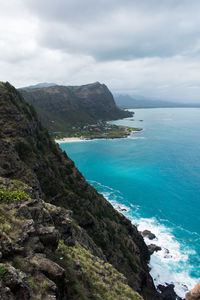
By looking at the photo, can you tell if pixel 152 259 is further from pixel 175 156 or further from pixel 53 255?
pixel 175 156

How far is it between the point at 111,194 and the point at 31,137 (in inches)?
2370

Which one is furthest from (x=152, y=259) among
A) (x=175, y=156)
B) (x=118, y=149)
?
(x=118, y=149)

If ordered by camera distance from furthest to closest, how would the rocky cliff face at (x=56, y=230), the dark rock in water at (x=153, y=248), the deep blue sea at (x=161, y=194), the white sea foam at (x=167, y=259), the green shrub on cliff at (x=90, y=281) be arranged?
the dark rock in water at (x=153, y=248), the deep blue sea at (x=161, y=194), the white sea foam at (x=167, y=259), the green shrub on cliff at (x=90, y=281), the rocky cliff face at (x=56, y=230)

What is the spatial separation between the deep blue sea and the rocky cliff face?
1015cm

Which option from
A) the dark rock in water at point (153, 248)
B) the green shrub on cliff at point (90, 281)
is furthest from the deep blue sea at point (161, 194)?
the green shrub on cliff at point (90, 281)

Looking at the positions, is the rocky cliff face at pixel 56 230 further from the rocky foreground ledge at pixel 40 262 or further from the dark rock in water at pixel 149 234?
the dark rock in water at pixel 149 234

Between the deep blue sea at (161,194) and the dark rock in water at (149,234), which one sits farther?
the dark rock in water at (149,234)

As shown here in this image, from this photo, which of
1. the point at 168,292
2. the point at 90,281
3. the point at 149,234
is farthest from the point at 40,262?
the point at 149,234

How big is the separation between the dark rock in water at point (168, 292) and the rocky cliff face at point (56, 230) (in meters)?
3.56

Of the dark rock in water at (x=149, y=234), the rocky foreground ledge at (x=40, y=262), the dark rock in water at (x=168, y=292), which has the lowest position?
the dark rock in water at (x=168, y=292)

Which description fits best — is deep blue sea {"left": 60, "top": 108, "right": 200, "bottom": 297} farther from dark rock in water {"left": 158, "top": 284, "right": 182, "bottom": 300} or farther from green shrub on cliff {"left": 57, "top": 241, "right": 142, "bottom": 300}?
green shrub on cliff {"left": 57, "top": 241, "right": 142, "bottom": 300}

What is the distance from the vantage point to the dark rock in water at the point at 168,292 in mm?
48625

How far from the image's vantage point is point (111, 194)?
10231 cm

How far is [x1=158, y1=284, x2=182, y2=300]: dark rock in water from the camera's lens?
4862cm
